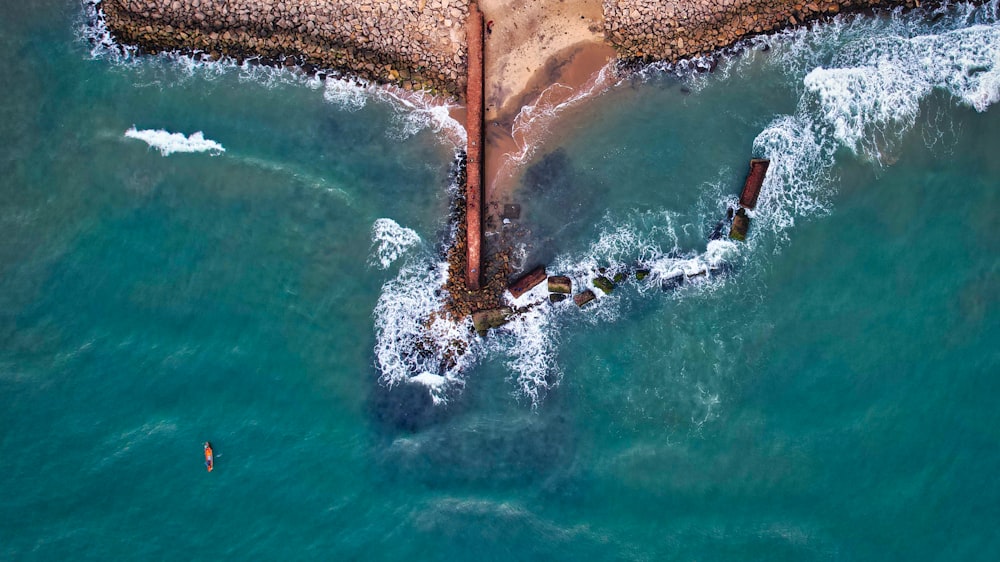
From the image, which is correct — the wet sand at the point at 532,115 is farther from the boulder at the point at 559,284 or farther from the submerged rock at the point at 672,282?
the submerged rock at the point at 672,282

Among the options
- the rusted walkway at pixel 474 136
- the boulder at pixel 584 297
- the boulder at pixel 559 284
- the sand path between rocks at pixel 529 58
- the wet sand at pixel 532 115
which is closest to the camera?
the rusted walkway at pixel 474 136

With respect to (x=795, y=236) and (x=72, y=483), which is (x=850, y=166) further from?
(x=72, y=483)

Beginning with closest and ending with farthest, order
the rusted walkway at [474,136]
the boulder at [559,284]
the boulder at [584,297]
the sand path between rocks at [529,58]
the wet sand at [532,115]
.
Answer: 1. the rusted walkway at [474,136]
2. the sand path between rocks at [529,58]
3. the wet sand at [532,115]
4. the boulder at [559,284]
5. the boulder at [584,297]

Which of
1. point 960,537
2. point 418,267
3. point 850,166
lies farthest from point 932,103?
point 418,267

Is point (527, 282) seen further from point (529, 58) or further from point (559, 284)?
point (529, 58)

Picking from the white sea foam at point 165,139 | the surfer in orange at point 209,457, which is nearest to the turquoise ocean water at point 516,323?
the white sea foam at point 165,139

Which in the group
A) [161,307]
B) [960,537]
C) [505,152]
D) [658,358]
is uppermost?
[505,152]
